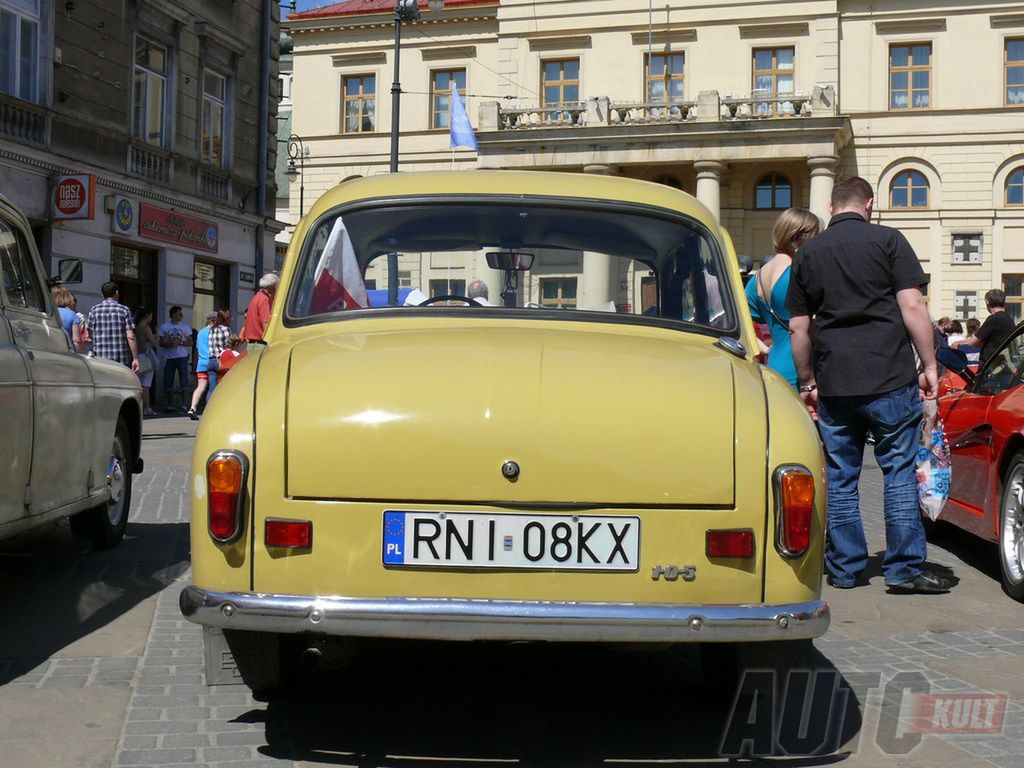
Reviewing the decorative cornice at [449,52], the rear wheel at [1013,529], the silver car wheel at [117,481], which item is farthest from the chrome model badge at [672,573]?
the decorative cornice at [449,52]

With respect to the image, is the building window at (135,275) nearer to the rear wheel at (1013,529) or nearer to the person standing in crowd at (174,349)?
the person standing in crowd at (174,349)

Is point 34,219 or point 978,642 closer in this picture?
point 978,642

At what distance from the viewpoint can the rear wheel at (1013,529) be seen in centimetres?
631

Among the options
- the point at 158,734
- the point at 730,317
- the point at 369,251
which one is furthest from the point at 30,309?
the point at 730,317

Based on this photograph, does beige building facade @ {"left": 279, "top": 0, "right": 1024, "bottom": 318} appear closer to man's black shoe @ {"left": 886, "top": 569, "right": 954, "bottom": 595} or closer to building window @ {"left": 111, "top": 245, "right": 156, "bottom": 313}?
building window @ {"left": 111, "top": 245, "right": 156, "bottom": 313}

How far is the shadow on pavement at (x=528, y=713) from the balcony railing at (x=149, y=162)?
18789mm

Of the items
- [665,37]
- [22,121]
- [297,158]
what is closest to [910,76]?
[665,37]

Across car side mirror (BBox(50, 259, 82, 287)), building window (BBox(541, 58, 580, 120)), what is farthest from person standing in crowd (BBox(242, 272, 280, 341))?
building window (BBox(541, 58, 580, 120))

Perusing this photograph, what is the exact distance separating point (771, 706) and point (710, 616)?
0.96 metres

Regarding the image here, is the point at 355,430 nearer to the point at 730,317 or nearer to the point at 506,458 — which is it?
the point at 506,458

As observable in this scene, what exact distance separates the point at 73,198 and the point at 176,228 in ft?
14.2

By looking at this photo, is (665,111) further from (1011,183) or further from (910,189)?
(1011,183)

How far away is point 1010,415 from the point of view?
6594 mm

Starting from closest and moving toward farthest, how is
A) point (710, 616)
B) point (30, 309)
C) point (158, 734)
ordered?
point (710, 616) → point (158, 734) → point (30, 309)
